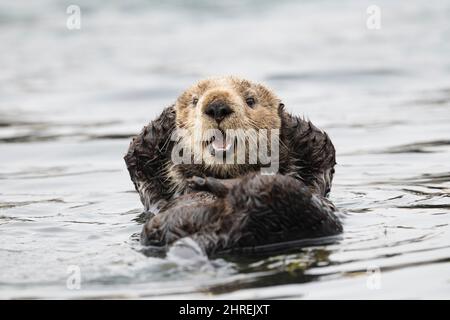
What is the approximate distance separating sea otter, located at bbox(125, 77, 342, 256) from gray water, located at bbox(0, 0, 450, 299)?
0.17 meters

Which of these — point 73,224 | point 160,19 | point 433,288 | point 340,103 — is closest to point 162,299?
point 433,288

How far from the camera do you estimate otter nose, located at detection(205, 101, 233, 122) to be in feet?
18.5

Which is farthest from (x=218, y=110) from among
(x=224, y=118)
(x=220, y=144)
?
(x=220, y=144)

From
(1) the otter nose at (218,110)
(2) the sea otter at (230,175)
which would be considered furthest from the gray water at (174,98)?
(1) the otter nose at (218,110)

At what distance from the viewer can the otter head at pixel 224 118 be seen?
5.73 meters

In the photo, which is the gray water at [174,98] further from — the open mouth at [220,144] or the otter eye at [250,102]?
the otter eye at [250,102]

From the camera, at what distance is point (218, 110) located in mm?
5660

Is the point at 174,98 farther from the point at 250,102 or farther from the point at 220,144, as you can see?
the point at 220,144

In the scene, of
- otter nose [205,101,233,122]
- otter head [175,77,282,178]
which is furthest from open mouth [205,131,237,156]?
otter nose [205,101,233,122]

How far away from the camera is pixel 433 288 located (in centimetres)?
461

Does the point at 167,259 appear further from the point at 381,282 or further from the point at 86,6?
the point at 86,6

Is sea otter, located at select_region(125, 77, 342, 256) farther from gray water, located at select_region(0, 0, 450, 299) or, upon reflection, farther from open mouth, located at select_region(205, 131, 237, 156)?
gray water, located at select_region(0, 0, 450, 299)
